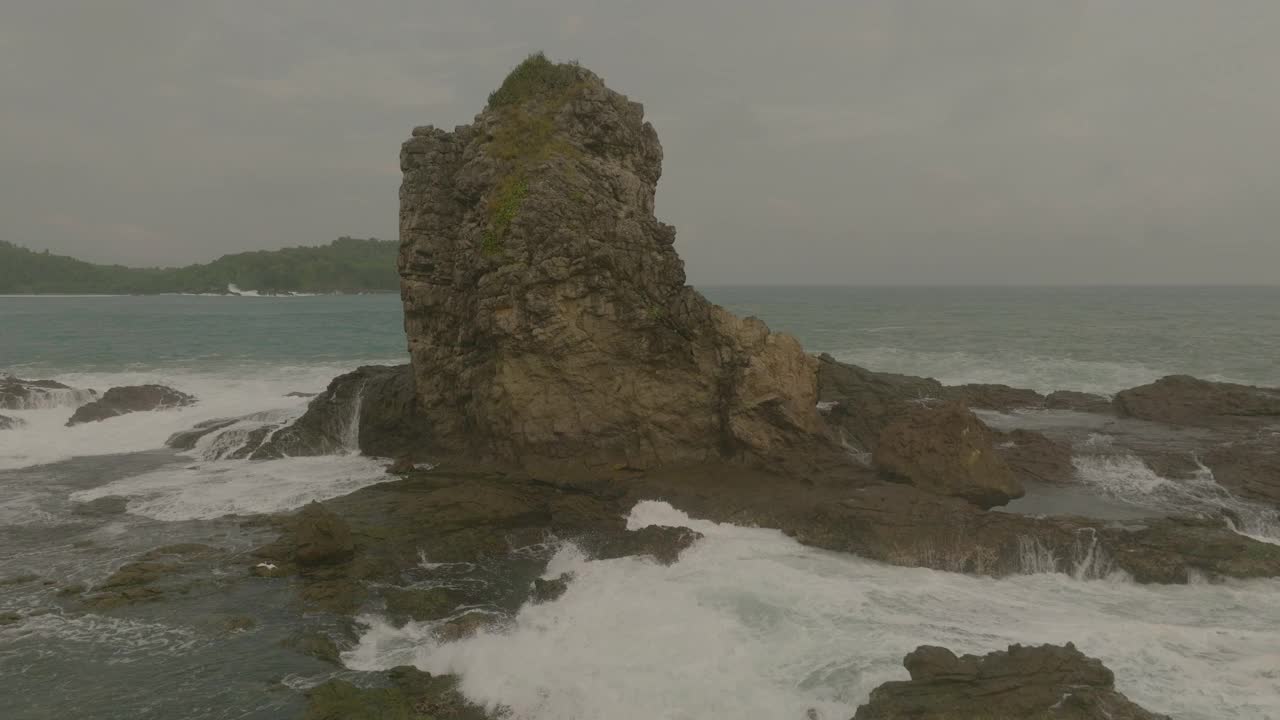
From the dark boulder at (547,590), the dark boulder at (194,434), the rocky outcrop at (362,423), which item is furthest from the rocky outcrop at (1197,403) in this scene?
the dark boulder at (194,434)

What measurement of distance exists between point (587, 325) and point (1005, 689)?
1245 centimetres

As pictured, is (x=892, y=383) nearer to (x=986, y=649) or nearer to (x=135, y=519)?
(x=986, y=649)

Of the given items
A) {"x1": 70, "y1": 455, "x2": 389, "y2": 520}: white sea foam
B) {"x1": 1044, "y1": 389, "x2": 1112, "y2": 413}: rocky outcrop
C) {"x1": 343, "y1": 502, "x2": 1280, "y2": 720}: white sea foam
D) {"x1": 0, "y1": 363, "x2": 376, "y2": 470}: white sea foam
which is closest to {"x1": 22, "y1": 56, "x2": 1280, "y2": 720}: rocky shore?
{"x1": 343, "y1": 502, "x2": 1280, "y2": 720}: white sea foam

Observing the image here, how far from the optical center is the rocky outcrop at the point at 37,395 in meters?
29.4

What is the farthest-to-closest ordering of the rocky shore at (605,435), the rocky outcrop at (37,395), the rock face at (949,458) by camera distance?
the rocky outcrop at (37,395), the rock face at (949,458), the rocky shore at (605,435)

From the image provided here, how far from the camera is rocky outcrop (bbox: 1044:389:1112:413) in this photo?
26484 millimetres

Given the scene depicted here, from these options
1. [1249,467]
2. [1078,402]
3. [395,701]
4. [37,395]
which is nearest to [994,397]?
[1078,402]

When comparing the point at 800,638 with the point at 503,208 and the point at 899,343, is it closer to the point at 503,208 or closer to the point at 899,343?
the point at 503,208

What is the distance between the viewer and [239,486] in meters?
19.9

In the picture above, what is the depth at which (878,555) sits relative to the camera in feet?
47.0

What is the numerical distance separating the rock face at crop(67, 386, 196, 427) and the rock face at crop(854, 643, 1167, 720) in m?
30.0

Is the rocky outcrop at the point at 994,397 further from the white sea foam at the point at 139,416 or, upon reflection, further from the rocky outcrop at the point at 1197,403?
the white sea foam at the point at 139,416

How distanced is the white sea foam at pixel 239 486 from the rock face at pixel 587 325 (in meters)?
3.70

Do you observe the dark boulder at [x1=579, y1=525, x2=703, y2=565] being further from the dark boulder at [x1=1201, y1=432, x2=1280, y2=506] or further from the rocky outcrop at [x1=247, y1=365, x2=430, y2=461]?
the dark boulder at [x1=1201, y1=432, x2=1280, y2=506]
